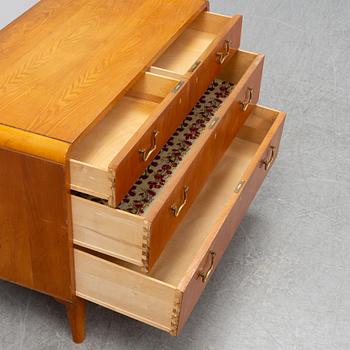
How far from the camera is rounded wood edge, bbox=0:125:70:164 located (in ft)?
4.63

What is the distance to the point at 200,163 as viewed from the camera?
5.45ft

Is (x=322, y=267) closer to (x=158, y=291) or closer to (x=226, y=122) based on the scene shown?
(x=226, y=122)

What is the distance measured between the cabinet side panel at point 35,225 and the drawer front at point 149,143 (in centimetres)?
11

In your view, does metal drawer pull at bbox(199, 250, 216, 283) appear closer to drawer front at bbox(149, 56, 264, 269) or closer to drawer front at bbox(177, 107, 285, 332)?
drawer front at bbox(177, 107, 285, 332)

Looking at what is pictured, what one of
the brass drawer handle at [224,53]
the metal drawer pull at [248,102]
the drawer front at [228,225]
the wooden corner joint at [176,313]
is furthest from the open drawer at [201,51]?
the wooden corner joint at [176,313]

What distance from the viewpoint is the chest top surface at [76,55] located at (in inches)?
59.2

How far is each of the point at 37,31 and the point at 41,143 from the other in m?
0.46

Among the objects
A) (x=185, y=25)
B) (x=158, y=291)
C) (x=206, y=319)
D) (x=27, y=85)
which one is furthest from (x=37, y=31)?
(x=206, y=319)

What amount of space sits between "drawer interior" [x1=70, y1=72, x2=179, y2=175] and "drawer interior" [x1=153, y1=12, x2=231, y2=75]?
0.16 metres

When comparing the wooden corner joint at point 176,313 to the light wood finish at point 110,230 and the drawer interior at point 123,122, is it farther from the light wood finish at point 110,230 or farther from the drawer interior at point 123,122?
the drawer interior at point 123,122

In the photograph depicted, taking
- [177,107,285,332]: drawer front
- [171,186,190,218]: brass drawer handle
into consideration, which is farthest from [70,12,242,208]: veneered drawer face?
[177,107,285,332]: drawer front

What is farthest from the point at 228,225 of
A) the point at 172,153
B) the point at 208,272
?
the point at 172,153

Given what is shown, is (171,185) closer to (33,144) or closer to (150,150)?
(150,150)

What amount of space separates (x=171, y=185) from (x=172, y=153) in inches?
11.3
